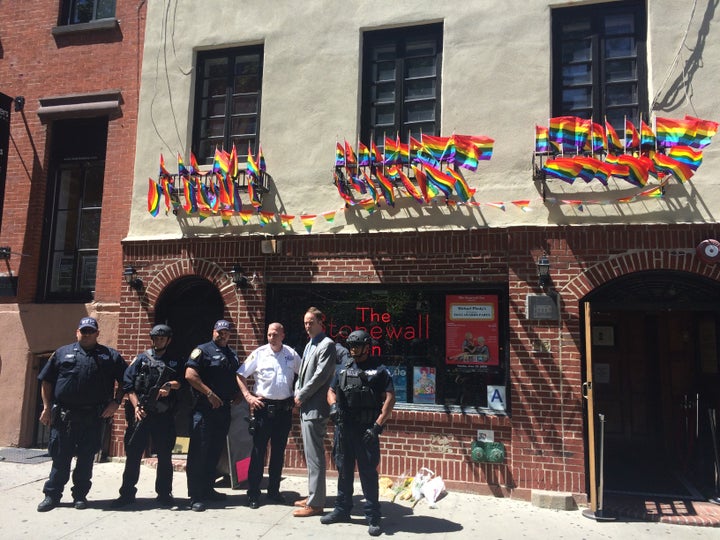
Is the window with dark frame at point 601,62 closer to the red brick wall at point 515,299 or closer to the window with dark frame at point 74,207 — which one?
the red brick wall at point 515,299

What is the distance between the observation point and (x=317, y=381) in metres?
5.80

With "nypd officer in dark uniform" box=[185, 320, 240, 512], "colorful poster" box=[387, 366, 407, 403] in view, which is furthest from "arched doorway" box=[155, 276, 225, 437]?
"colorful poster" box=[387, 366, 407, 403]

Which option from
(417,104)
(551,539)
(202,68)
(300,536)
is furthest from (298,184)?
(551,539)

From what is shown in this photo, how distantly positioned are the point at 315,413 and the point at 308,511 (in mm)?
948

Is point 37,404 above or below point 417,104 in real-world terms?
below

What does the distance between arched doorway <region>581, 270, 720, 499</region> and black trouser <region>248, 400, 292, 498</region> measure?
323 centimetres

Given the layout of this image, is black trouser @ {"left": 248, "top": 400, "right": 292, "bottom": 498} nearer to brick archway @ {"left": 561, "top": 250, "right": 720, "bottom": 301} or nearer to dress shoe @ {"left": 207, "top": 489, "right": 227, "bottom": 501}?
dress shoe @ {"left": 207, "top": 489, "right": 227, "bottom": 501}

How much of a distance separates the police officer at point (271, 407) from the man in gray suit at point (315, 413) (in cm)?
36

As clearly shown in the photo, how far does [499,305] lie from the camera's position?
7180 mm

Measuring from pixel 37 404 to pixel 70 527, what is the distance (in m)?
4.18

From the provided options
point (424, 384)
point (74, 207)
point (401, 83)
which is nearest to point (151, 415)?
point (424, 384)

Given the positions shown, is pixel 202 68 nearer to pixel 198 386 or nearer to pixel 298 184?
pixel 298 184

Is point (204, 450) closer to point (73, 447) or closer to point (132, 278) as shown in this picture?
point (73, 447)

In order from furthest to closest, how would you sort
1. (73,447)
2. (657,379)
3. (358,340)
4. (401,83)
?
(657,379) < (401,83) < (73,447) < (358,340)
